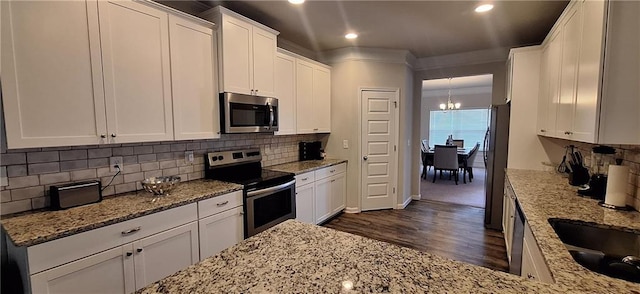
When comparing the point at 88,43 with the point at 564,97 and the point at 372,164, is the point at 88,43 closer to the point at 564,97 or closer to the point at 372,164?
the point at 564,97

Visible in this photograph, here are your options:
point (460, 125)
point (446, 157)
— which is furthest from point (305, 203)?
point (460, 125)

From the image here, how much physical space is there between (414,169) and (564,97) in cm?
307

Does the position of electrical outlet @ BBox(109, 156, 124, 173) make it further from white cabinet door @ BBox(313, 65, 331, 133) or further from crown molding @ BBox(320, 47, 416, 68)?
crown molding @ BBox(320, 47, 416, 68)

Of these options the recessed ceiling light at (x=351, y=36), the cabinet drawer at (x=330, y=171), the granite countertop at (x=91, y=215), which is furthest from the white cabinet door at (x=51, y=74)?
the recessed ceiling light at (x=351, y=36)

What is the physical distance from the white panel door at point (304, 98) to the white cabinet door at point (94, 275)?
7.92 feet

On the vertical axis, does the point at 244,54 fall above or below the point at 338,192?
above

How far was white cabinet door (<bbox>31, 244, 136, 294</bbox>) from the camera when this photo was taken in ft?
4.75

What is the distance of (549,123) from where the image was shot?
259 cm

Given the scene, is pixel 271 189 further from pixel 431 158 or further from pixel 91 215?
pixel 431 158

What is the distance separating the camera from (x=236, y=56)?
106 inches

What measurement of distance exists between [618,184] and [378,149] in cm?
286

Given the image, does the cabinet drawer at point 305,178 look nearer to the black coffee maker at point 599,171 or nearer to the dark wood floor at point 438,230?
the dark wood floor at point 438,230

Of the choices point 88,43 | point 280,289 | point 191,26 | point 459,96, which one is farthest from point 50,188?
point 459,96

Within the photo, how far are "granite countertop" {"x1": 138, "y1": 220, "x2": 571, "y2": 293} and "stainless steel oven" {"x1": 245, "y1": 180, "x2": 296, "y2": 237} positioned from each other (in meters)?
1.39
